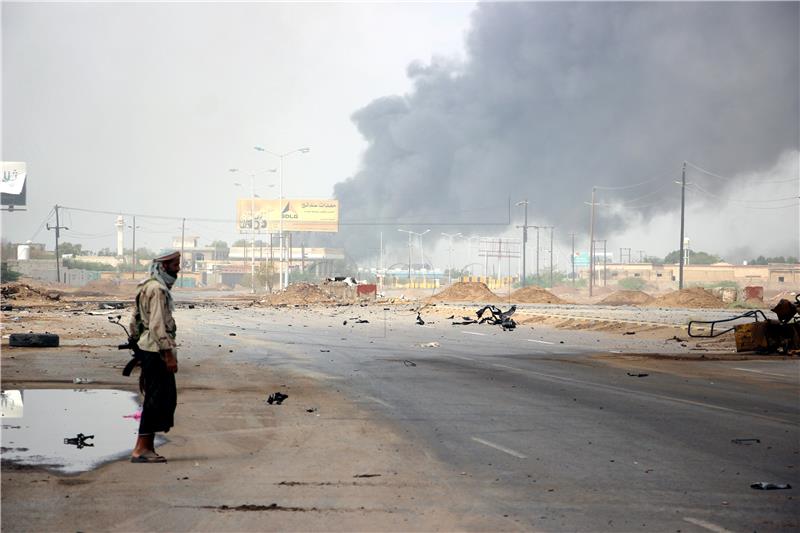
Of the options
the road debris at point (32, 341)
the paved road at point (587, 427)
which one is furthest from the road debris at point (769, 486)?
the road debris at point (32, 341)

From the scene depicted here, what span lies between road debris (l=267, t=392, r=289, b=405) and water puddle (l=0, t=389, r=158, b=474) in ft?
6.24

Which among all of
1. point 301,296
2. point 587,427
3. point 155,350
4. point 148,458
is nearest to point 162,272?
point 155,350

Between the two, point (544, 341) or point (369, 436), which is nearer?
point (369, 436)

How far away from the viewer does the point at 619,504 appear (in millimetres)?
8078

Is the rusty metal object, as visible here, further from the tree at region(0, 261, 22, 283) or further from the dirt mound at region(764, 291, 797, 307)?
the tree at region(0, 261, 22, 283)

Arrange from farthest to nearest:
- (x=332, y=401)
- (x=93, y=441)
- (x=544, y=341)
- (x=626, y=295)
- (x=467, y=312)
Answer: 1. (x=626, y=295)
2. (x=467, y=312)
3. (x=544, y=341)
4. (x=332, y=401)
5. (x=93, y=441)

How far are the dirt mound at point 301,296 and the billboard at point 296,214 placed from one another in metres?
97.8

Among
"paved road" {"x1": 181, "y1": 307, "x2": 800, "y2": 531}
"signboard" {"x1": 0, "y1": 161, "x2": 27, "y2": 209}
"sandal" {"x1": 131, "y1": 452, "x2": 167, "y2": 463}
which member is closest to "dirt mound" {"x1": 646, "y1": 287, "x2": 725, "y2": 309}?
"paved road" {"x1": 181, "y1": 307, "x2": 800, "y2": 531}

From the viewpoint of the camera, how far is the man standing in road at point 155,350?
9.73m

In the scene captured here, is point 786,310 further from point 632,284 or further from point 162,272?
point 632,284

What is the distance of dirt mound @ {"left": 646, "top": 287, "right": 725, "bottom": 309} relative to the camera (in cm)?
6406

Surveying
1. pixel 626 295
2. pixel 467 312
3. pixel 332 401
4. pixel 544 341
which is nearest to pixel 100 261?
pixel 626 295

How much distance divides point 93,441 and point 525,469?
473 cm

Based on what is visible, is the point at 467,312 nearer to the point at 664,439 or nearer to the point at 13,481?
the point at 664,439
